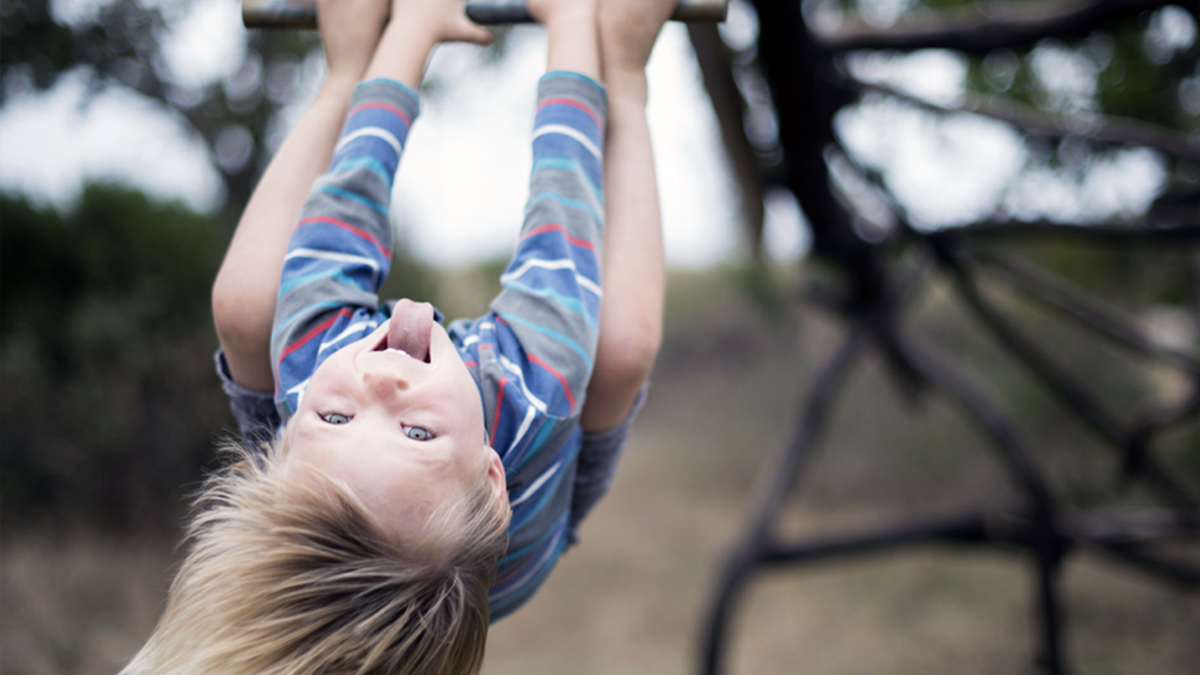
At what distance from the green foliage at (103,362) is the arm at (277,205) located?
2.92 m

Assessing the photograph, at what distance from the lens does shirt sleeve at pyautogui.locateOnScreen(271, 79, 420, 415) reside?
0.81 meters

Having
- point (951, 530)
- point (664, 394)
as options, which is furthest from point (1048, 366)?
point (664, 394)

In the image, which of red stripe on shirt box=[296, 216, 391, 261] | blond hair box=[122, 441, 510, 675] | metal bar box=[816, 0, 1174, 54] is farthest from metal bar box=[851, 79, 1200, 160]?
blond hair box=[122, 441, 510, 675]

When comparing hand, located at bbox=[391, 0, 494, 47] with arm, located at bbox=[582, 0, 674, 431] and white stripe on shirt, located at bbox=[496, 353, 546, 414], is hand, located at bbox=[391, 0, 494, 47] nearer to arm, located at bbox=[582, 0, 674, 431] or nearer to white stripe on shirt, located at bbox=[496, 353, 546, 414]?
arm, located at bbox=[582, 0, 674, 431]

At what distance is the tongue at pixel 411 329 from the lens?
74 centimetres

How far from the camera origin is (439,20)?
104cm

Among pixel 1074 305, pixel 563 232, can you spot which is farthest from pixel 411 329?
pixel 1074 305

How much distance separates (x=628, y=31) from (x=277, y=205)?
509mm

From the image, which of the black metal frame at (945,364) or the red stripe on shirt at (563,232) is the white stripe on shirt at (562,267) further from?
the black metal frame at (945,364)

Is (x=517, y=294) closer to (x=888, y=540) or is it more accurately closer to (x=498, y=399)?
(x=498, y=399)

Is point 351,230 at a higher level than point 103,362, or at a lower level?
higher

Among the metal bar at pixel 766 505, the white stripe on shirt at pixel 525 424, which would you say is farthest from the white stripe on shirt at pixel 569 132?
the metal bar at pixel 766 505

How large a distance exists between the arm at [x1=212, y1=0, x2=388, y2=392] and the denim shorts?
2 centimetres

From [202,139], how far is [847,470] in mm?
5074
